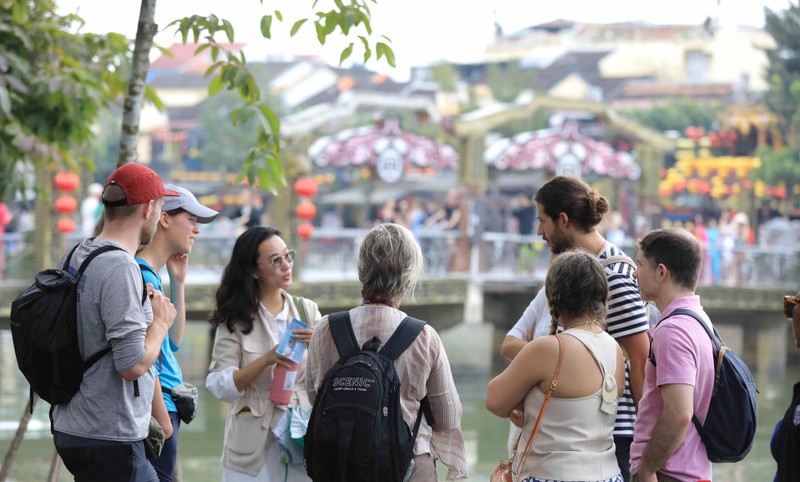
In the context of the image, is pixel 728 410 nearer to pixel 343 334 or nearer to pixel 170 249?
pixel 343 334

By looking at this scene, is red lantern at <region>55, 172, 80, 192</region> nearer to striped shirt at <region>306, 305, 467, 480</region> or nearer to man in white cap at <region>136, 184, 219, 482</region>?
man in white cap at <region>136, 184, 219, 482</region>

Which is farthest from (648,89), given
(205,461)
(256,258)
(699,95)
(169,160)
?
(256,258)

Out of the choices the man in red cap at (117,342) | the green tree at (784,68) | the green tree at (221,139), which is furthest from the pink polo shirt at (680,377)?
the green tree at (221,139)

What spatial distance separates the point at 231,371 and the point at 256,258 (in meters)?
0.38

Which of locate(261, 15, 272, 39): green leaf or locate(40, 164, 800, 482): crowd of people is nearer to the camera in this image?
locate(40, 164, 800, 482): crowd of people

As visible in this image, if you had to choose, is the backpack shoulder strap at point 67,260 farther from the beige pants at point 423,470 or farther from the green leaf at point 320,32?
the green leaf at point 320,32

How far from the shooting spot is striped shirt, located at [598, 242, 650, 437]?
10.5 ft

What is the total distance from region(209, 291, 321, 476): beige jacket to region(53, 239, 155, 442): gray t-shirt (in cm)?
87

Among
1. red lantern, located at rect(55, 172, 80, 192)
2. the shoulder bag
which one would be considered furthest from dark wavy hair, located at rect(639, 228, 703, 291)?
red lantern, located at rect(55, 172, 80, 192)

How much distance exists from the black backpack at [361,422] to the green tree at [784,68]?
81.8 ft

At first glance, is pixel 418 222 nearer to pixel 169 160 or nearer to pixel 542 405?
pixel 542 405

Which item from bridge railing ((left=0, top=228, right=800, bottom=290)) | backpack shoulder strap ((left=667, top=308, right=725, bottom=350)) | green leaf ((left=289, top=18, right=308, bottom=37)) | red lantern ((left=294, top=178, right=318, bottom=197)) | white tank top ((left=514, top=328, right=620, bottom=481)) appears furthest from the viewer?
red lantern ((left=294, top=178, right=318, bottom=197))

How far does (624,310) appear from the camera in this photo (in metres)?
3.22

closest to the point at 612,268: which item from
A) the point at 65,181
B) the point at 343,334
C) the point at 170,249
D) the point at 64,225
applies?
the point at 343,334
